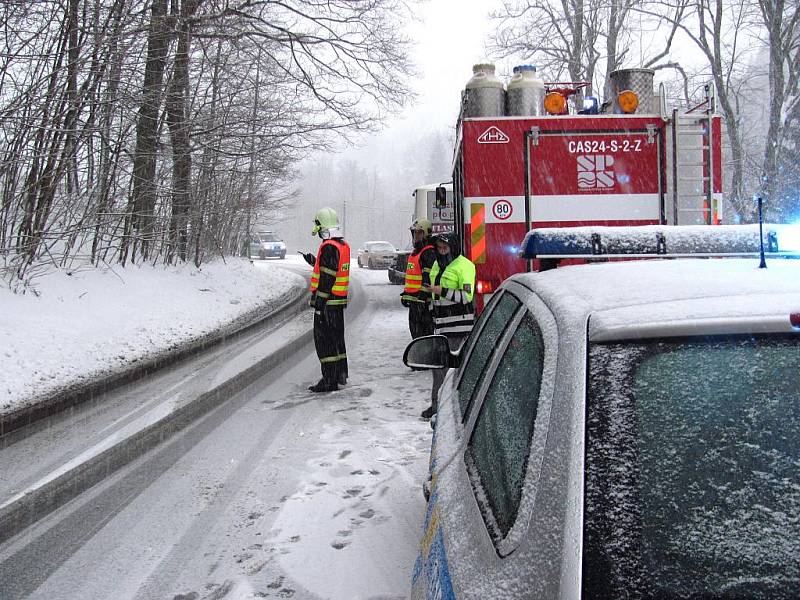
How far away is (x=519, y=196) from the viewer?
7.93 m

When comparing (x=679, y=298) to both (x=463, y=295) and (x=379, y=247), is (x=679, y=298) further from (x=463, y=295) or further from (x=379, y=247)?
(x=379, y=247)

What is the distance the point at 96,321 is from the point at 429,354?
8.53m

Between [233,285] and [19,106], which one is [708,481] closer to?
[19,106]

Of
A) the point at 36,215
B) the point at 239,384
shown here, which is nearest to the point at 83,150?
the point at 36,215

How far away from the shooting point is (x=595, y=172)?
26.0 feet

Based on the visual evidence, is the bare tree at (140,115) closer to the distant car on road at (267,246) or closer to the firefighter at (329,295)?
the firefighter at (329,295)

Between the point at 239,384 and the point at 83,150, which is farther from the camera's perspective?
the point at 83,150

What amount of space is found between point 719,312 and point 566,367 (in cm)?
31

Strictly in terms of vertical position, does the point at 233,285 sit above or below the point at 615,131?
below

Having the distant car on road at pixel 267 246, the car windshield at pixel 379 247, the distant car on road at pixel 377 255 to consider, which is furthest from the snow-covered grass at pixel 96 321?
the distant car on road at pixel 267 246

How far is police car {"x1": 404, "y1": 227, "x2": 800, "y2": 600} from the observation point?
130cm

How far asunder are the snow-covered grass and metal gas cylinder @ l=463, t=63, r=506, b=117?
498 centimetres

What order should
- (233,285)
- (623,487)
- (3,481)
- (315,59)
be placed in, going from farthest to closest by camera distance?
(233,285)
(315,59)
(3,481)
(623,487)

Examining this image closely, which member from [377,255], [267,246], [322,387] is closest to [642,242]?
[322,387]
